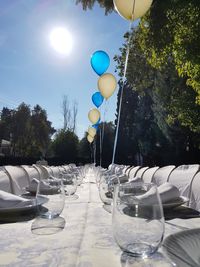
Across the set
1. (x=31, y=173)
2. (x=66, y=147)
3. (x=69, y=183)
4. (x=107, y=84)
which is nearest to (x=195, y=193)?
(x=69, y=183)

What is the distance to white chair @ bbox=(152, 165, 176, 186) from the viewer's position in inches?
191

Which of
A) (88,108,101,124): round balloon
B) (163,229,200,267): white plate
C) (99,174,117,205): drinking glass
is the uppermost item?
(88,108,101,124): round balloon

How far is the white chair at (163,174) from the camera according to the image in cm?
485

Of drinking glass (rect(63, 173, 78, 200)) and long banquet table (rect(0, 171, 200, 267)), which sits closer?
long banquet table (rect(0, 171, 200, 267))

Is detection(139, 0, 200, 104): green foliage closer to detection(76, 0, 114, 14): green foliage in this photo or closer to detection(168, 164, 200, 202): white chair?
detection(76, 0, 114, 14): green foliage

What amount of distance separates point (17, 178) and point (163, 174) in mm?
2005

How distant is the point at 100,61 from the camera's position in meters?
8.82

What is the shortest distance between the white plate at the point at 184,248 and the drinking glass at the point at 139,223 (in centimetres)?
4

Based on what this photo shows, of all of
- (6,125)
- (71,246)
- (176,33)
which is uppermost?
(6,125)

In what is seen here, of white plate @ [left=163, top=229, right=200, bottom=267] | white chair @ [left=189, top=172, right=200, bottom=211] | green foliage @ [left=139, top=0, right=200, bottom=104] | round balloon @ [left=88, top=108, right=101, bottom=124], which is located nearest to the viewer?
white plate @ [left=163, top=229, right=200, bottom=267]

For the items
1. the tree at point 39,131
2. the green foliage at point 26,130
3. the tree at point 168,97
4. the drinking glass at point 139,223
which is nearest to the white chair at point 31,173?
the drinking glass at point 139,223

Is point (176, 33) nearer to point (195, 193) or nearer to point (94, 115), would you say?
point (94, 115)

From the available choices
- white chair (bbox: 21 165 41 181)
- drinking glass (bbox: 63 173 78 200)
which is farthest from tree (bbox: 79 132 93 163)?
drinking glass (bbox: 63 173 78 200)

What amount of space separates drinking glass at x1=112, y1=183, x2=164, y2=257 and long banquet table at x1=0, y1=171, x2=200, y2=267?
0.04 meters
